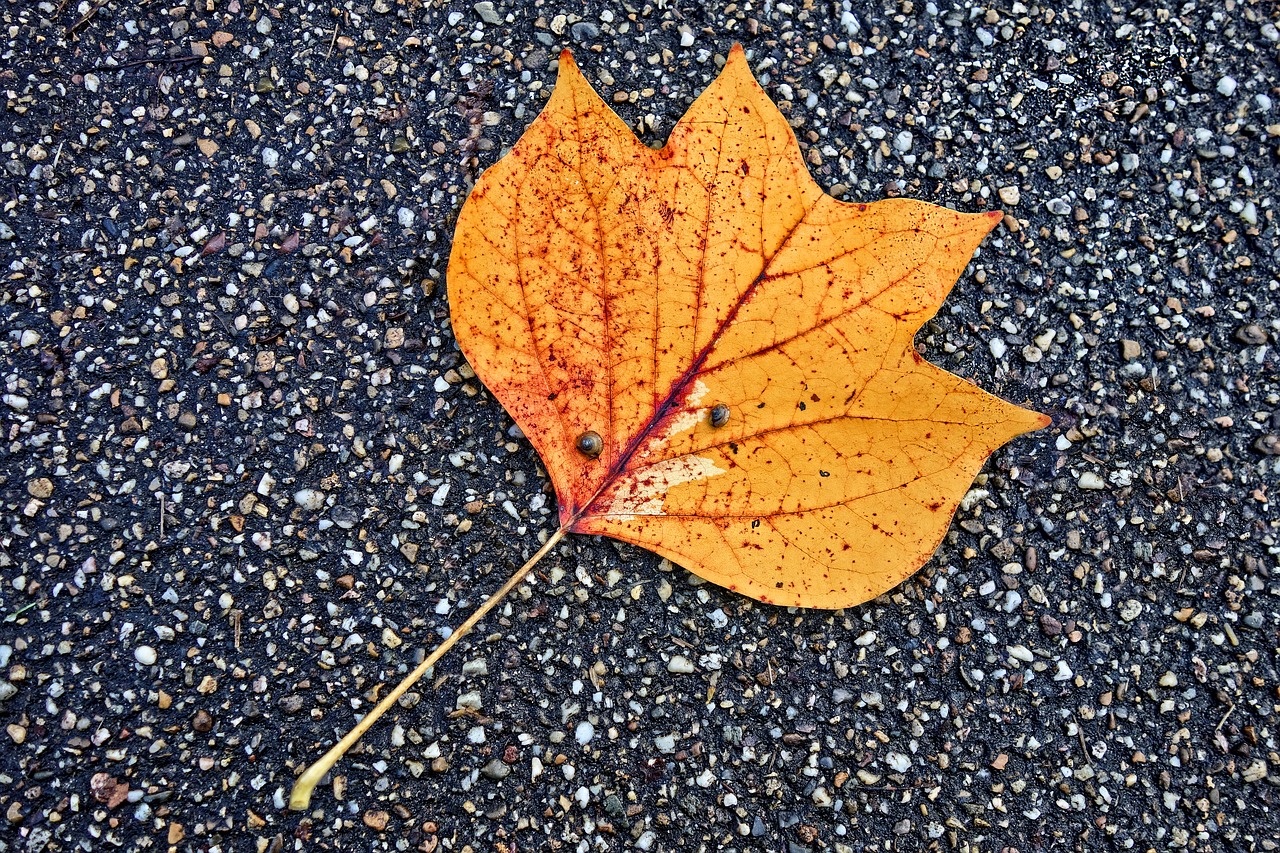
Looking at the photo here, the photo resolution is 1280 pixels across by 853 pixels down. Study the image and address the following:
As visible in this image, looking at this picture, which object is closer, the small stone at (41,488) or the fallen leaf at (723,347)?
the fallen leaf at (723,347)

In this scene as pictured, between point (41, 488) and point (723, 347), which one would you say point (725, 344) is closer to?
point (723, 347)

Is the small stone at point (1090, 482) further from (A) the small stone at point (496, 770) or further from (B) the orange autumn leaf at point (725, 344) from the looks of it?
(A) the small stone at point (496, 770)

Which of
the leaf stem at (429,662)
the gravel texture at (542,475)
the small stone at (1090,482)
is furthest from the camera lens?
the small stone at (1090,482)

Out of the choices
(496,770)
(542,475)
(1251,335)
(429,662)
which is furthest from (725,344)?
(1251,335)

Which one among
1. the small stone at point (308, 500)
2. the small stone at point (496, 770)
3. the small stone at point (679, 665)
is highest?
the small stone at point (308, 500)

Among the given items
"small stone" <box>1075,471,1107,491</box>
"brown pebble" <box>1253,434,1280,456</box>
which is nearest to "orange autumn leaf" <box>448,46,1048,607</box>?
"small stone" <box>1075,471,1107,491</box>

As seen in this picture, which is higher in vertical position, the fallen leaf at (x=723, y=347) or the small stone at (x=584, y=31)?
the small stone at (x=584, y=31)

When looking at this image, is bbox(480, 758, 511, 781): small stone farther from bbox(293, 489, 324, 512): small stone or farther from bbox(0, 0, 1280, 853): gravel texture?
bbox(293, 489, 324, 512): small stone

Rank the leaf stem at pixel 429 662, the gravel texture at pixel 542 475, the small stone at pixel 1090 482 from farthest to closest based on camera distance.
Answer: the small stone at pixel 1090 482 < the gravel texture at pixel 542 475 < the leaf stem at pixel 429 662

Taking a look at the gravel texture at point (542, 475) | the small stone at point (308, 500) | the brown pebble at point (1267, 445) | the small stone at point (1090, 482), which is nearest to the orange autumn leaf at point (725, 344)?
the gravel texture at point (542, 475)
